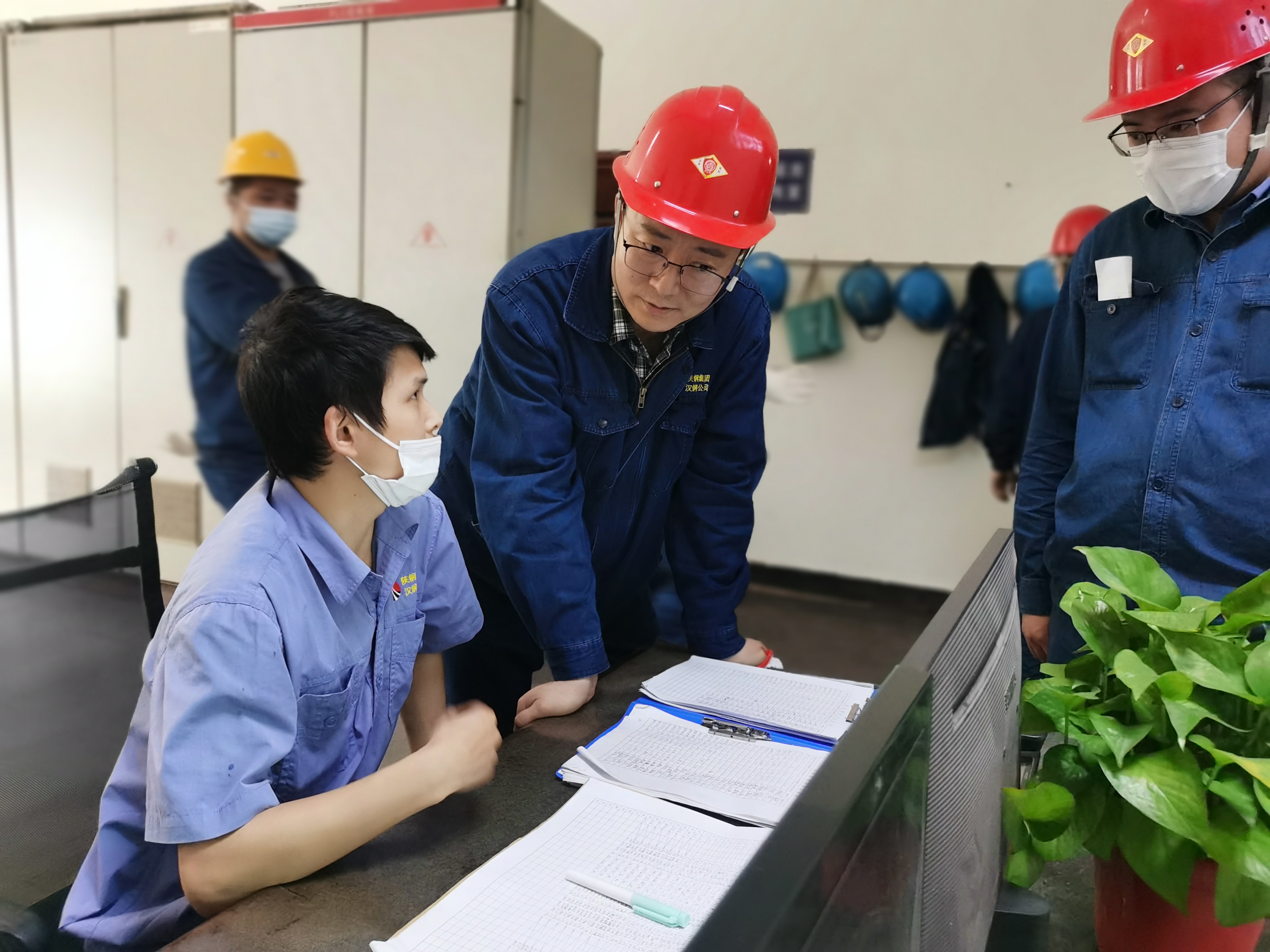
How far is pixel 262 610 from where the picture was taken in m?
0.85

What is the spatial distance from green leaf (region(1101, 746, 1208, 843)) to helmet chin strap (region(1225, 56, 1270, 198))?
972 millimetres

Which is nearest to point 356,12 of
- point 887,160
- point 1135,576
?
point 887,160

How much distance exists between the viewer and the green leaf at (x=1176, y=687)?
62 cm

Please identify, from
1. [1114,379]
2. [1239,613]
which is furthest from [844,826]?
[1114,379]

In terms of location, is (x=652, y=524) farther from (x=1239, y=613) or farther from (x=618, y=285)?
(x=1239, y=613)

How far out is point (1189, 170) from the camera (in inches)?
49.4

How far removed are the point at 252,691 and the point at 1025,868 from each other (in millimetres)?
655

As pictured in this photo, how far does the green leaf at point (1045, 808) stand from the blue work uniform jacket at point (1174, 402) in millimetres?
689

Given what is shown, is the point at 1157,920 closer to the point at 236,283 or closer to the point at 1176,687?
the point at 1176,687

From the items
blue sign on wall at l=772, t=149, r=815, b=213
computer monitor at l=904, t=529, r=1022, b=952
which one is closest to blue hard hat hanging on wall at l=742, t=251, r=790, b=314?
blue sign on wall at l=772, t=149, r=815, b=213

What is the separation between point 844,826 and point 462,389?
4.11 ft

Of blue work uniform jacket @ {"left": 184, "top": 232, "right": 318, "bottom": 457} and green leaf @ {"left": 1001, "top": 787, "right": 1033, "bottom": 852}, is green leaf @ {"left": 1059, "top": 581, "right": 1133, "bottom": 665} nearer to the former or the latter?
green leaf @ {"left": 1001, "top": 787, "right": 1033, "bottom": 852}

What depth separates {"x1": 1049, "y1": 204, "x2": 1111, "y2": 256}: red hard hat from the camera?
331 cm

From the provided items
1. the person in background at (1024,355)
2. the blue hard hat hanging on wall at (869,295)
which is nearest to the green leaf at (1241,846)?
the person in background at (1024,355)
